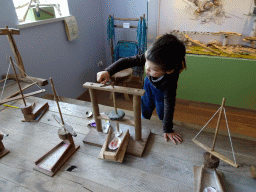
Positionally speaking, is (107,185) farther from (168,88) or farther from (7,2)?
(7,2)

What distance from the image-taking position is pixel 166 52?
2.56ft

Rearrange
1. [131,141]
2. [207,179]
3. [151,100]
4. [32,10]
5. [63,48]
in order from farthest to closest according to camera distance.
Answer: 1. [63,48]
2. [32,10]
3. [151,100]
4. [131,141]
5. [207,179]

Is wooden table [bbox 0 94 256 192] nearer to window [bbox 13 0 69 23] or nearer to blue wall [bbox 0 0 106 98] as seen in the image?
blue wall [bbox 0 0 106 98]

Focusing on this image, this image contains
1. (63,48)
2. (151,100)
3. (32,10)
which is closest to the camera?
(151,100)

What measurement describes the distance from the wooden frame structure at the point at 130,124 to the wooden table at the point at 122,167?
31 mm

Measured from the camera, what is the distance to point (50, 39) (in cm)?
205

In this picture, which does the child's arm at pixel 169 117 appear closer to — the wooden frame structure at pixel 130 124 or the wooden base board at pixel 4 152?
the wooden frame structure at pixel 130 124

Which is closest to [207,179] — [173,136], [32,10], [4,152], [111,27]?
[173,136]

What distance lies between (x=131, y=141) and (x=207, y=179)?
1.26 feet

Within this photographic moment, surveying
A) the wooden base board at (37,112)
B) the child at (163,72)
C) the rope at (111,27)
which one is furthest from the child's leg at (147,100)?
the rope at (111,27)

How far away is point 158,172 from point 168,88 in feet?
1.42

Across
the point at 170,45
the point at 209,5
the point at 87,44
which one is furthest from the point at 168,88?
the point at 87,44

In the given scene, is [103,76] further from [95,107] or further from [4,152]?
[4,152]

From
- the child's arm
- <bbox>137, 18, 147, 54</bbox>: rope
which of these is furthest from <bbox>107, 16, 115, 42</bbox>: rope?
the child's arm
